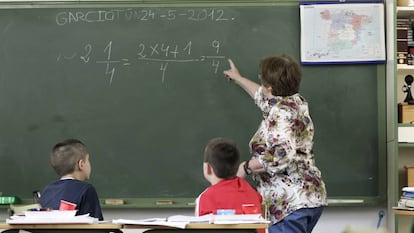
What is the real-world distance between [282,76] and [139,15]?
134 cm

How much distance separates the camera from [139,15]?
5039 millimetres

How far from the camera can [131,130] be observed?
16.5ft

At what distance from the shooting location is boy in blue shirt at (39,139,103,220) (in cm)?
377

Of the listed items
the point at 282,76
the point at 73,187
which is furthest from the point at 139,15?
the point at 73,187

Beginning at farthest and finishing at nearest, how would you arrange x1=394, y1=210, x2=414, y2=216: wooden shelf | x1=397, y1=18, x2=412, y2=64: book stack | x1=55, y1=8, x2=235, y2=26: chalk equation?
x1=55, y1=8, x2=235, y2=26: chalk equation
x1=397, y1=18, x2=412, y2=64: book stack
x1=394, y1=210, x2=414, y2=216: wooden shelf

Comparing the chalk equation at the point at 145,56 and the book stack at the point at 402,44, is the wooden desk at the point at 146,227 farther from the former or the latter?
the book stack at the point at 402,44

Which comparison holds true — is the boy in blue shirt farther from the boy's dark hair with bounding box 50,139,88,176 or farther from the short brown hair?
the short brown hair

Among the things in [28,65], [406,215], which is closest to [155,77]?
[28,65]

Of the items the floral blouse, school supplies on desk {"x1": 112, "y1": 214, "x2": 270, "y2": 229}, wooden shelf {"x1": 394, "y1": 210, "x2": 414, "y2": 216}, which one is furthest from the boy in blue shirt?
wooden shelf {"x1": 394, "y1": 210, "x2": 414, "y2": 216}

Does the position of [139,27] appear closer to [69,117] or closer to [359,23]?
[69,117]

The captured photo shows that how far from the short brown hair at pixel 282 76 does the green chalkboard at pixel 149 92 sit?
2.79 feet

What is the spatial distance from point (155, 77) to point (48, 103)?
717 mm

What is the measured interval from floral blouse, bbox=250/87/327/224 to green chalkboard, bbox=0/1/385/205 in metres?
0.87

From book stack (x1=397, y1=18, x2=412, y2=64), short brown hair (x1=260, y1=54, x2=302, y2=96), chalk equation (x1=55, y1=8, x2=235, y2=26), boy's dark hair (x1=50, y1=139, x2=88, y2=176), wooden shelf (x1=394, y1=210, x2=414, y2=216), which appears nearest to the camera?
boy's dark hair (x1=50, y1=139, x2=88, y2=176)
